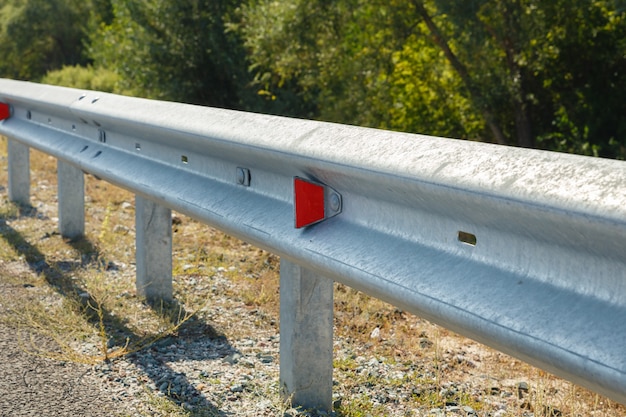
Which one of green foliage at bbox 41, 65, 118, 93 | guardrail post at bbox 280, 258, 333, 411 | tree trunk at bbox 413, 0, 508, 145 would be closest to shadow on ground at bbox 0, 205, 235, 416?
guardrail post at bbox 280, 258, 333, 411

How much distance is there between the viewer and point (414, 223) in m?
2.28

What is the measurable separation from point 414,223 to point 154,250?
9.81ft

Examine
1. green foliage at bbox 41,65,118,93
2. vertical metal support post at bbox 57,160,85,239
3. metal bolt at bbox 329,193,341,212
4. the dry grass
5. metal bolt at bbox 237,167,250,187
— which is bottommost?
green foliage at bbox 41,65,118,93

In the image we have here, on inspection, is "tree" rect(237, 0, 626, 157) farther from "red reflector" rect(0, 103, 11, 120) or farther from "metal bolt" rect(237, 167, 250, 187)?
"metal bolt" rect(237, 167, 250, 187)

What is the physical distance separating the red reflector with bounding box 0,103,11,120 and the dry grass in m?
0.89

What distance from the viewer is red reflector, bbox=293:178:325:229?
2736 millimetres

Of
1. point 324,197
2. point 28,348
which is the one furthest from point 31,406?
point 324,197

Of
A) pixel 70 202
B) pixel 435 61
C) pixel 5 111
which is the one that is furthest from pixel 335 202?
pixel 435 61

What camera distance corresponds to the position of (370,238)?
246 cm

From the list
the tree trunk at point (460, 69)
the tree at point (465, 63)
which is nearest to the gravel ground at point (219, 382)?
the tree at point (465, 63)

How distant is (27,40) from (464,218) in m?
38.9

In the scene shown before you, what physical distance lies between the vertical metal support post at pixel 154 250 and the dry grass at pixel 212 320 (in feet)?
0.36

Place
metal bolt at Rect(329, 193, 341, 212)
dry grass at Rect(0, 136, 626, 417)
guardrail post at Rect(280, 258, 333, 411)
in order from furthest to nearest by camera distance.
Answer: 1. dry grass at Rect(0, 136, 626, 417)
2. guardrail post at Rect(280, 258, 333, 411)
3. metal bolt at Rect(329, 193, 341, 212)

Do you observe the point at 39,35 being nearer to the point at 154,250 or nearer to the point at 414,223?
the point at 154,250
